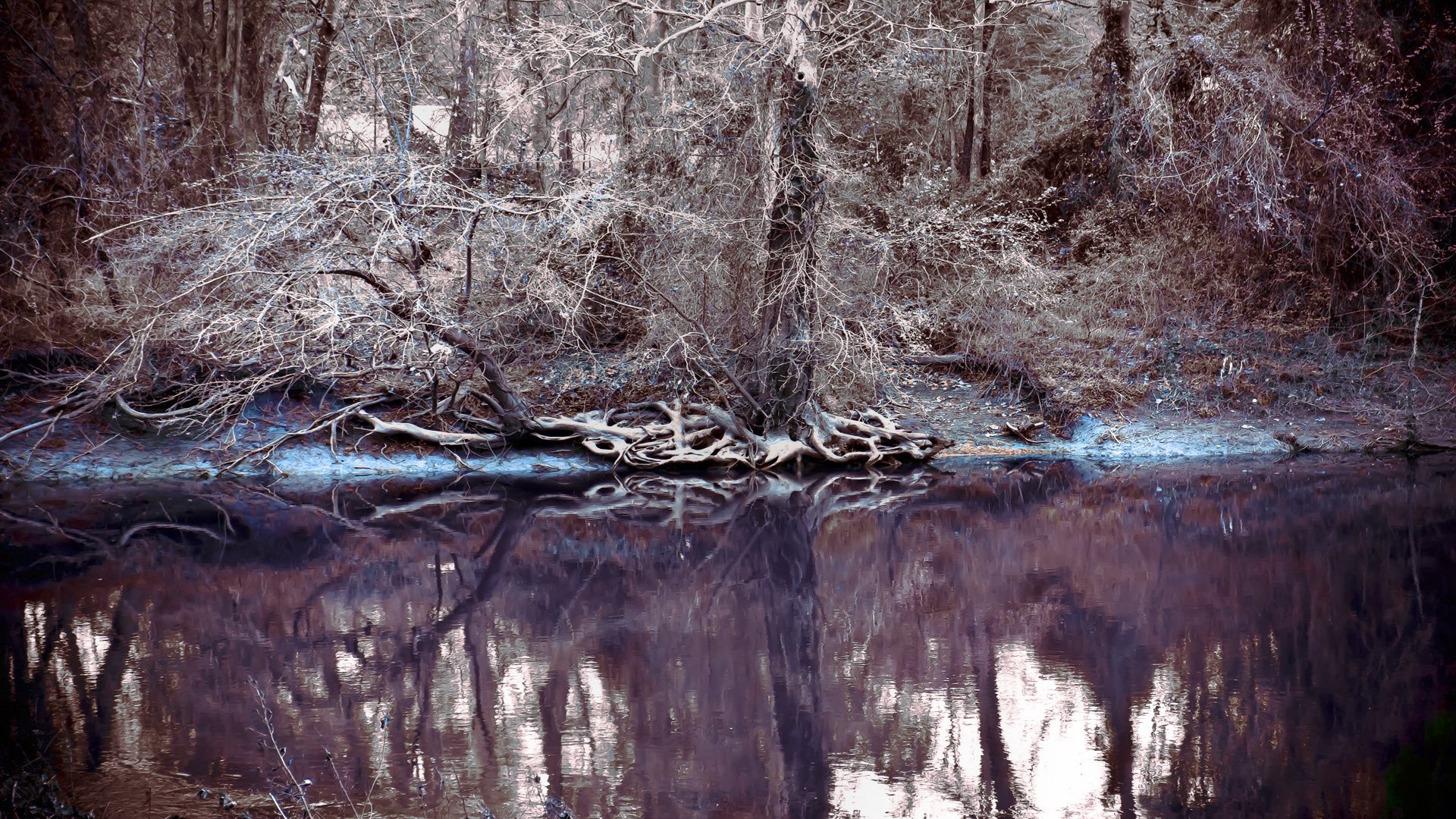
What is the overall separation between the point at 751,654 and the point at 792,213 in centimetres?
761

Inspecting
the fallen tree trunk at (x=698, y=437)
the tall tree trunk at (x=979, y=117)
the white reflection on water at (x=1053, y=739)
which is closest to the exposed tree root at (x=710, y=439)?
the fallen tree trunk at (x=698, y=437)

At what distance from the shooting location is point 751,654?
6680 millimetres

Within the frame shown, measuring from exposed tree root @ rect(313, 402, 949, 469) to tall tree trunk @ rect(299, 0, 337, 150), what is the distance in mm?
5675

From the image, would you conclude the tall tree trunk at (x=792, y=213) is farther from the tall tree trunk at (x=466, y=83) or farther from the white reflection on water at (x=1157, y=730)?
the white reflection on water at (x=1157, y=730)

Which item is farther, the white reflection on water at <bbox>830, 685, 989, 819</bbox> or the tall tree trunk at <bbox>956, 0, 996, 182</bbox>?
the tall tree trunk at <bbox>956, 0, 996, 182</bbox>

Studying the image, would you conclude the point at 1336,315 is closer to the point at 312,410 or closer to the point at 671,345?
the point at 671,345

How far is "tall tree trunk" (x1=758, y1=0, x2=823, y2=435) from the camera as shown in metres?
12.9

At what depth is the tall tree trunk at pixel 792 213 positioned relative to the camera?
1289 cm

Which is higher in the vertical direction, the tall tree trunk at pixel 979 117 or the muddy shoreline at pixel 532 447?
the tall tree trunk at pixel 979 117

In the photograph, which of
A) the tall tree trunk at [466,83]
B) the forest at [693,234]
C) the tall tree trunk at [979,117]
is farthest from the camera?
the tall tree trunk at [979,117]

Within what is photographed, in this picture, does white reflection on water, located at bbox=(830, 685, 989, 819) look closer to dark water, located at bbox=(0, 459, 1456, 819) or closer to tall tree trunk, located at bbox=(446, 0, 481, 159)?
dark water, located at bbox=(0, 459, 1456, 819)

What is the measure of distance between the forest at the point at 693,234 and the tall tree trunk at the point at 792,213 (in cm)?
4

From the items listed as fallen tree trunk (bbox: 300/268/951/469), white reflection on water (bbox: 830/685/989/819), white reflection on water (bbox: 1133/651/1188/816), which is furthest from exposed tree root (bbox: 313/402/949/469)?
white reflection on water (bbox: 830/685/989/819)

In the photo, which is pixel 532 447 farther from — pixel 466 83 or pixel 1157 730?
pixel 1157 730
